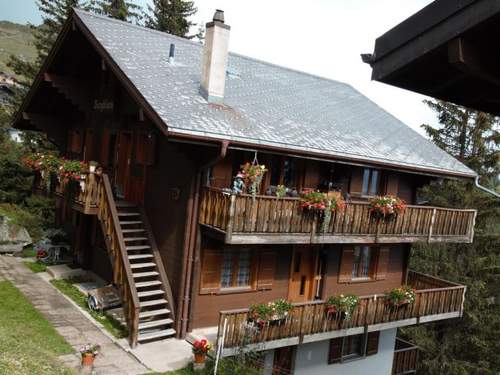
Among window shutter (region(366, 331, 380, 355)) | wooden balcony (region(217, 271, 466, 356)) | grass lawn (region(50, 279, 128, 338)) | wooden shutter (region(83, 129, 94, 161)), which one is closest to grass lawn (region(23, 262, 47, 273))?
grass lawn (region(50, 279, 128, 338))

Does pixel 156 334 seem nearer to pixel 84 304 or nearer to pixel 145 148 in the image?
pixel 84 304

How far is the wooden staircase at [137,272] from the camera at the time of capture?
41.9ft

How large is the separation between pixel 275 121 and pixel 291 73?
815 cm

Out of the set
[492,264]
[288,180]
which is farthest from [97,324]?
[492,264]

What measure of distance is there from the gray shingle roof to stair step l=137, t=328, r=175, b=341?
5.37 meters

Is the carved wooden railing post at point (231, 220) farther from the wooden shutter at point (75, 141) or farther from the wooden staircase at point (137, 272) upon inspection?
the wooden shutter at point (75, 141)

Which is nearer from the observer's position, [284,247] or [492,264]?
[284,247]

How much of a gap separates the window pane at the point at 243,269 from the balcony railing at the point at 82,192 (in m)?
4.58

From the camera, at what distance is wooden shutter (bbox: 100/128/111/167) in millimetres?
17770

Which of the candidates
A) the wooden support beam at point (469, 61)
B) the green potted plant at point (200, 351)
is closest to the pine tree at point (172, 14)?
the green potted plant at point (200, 351)

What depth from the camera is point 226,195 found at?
12.1 metres

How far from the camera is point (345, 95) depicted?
22891mm

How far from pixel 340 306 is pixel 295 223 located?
299cm

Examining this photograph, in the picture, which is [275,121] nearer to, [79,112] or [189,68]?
[189,68]
